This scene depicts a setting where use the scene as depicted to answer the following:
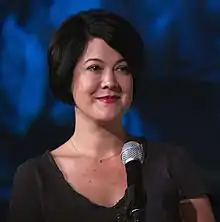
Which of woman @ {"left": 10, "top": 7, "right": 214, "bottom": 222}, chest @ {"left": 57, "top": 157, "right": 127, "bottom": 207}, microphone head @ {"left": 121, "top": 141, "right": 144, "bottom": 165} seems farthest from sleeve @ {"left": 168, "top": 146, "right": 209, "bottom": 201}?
microphone head @ {"left": 121, "top": 141, "right": 144, "bottom": 165}

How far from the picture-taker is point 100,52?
135 cm

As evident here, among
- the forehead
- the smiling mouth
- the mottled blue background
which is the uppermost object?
the mottled blue background

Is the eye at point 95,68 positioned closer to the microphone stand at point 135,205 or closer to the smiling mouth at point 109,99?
the smiling mouth at point 109,99

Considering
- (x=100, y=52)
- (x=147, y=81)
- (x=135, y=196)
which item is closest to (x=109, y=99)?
(x=100, y=52)

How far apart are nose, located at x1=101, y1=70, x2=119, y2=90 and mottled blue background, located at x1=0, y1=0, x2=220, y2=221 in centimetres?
55

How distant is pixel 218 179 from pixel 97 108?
2.24 feet

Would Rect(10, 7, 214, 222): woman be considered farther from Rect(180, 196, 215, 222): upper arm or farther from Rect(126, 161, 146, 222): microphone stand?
Rect(126, 161, 146, 222): microphone stand

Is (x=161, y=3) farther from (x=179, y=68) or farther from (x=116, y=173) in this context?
(x=116, y=173)

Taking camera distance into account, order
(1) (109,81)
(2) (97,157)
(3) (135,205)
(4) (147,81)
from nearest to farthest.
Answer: (3) (135,205) < (1) (109,81) < (2) (97,157) < (4) (147,81)

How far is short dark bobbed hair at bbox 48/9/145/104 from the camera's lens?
135 centimetres

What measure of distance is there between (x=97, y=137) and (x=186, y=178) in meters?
0.22

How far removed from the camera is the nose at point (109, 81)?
4.32 feet

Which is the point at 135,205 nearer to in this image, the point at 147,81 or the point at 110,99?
the point at 110,99

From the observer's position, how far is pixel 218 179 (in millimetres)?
1875
